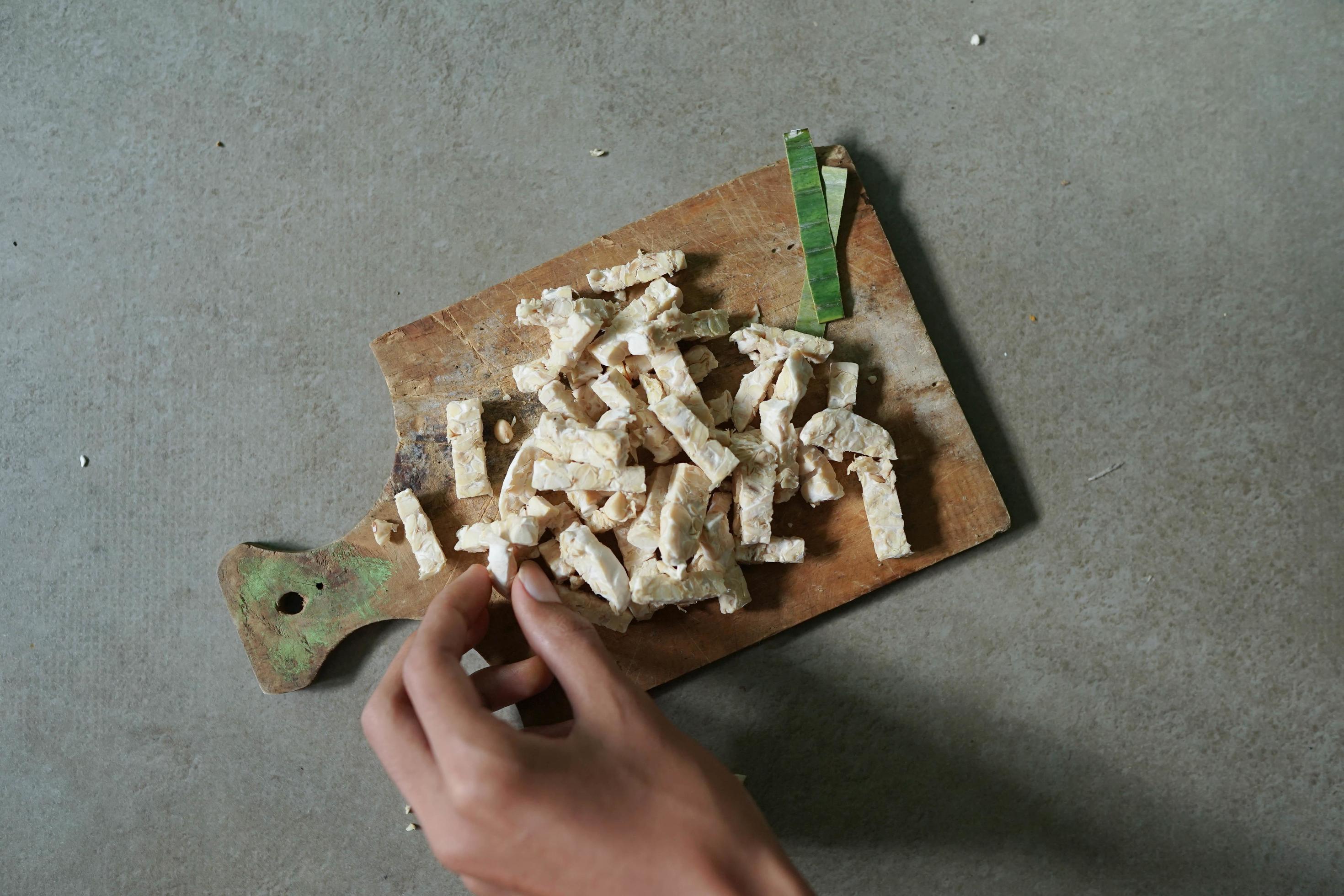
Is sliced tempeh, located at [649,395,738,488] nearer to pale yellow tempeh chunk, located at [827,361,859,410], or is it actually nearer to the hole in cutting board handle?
pale yellow tempeh chunk, located at [827,361,859,410]

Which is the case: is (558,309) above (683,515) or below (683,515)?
above

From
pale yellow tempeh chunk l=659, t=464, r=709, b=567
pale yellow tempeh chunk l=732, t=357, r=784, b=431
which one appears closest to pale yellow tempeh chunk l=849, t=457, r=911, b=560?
pale yellow tempeh chunk l=732, t=357, r=784, b=431

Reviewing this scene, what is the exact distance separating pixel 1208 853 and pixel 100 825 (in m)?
3.18

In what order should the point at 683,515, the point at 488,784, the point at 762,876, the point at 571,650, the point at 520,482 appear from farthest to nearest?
the point at 520,482 → the point at 683,515 → the point at 571,650 → the point at 762,876 → the point at 488,784

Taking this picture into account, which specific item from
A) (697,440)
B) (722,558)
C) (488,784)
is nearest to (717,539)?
(722,558)

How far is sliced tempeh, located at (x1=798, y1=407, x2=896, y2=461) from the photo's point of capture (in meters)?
1.99

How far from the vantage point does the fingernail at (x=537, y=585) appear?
1.90 metres

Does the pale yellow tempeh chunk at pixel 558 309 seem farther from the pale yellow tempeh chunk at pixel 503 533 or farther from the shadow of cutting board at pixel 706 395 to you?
the pale yellow tempeh chunk at pixel 503 533

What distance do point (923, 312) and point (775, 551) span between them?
0.82 meters

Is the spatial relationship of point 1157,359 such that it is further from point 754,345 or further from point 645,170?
point 645,170

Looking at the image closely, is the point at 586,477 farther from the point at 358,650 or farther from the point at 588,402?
the point at 358,650

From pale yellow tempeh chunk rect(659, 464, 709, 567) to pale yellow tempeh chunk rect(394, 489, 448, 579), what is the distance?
59cm

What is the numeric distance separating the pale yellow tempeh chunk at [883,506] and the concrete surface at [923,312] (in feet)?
0.81

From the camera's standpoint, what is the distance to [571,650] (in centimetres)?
175
